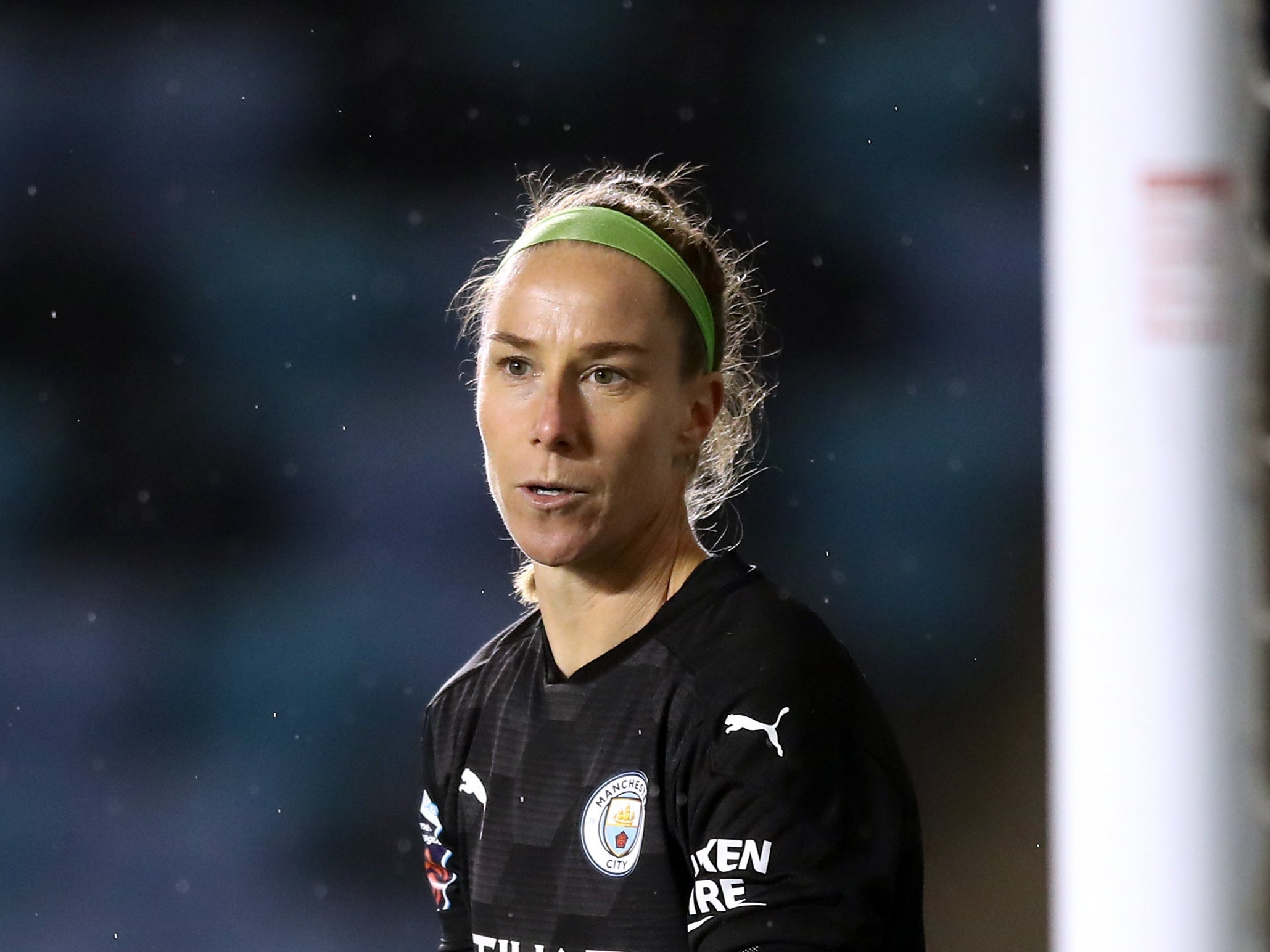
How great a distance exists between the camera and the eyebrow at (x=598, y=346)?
1148 millimetres

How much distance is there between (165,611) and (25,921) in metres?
0.52

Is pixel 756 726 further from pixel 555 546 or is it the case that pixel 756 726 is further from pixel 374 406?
pixel 374 406

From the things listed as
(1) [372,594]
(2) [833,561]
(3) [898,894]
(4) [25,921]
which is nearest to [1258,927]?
(3) [898,894]

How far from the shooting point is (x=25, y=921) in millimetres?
2473

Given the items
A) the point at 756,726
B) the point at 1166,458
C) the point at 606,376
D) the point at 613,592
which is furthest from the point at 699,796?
the point at 1166,458

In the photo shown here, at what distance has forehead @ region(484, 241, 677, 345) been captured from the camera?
115cm

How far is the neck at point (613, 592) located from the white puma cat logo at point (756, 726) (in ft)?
0.50

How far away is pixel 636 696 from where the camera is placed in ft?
3.70

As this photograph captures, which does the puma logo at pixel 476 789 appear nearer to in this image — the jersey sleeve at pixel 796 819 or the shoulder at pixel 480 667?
the shoulder at pixel 480 667

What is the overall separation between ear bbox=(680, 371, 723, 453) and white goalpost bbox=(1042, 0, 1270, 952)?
0.78 m

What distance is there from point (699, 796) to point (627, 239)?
0.41 metres

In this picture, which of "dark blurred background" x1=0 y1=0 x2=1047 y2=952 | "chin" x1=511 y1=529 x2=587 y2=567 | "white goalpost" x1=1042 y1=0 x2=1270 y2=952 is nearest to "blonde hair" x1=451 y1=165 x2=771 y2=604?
"chin" x1=511 y1=529 x2=587 y2=567

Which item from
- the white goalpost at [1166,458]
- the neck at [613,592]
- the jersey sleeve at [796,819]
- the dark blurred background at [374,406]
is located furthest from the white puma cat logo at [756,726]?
the dark blurred background at [374,406]

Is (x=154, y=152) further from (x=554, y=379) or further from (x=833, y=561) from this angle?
(x=554, y=379)
